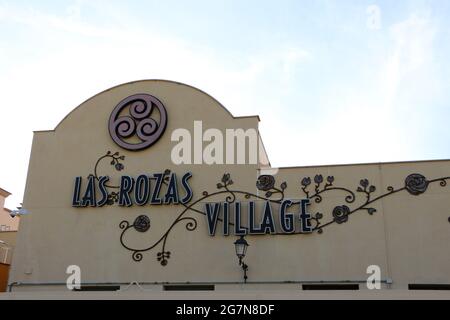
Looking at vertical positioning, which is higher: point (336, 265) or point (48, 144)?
point (48, 144)

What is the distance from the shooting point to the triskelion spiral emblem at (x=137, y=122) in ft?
49.0

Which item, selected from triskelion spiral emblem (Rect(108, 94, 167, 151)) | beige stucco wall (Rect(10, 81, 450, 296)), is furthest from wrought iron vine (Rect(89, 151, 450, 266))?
triskelion spiral emblem (Rect(108, 94, 167, 151))

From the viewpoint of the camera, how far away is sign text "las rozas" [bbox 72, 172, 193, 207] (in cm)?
1420

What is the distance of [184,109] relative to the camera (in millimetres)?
15000

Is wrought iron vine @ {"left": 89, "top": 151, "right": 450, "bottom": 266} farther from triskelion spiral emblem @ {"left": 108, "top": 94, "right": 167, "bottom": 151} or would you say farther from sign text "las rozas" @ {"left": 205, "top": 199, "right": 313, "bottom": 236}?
triskelion spiral emblem @ {"left": 108, "top": 94, "right": 167, "bottom": 151}

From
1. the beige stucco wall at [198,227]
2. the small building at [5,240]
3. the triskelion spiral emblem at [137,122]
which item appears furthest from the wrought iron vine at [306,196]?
the small building at [5,240]

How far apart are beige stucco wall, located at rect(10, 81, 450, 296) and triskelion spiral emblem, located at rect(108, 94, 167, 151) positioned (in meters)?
0.20

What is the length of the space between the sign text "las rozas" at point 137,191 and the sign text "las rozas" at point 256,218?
95cm

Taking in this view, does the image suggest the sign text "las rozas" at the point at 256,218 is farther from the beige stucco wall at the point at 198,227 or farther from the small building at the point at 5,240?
the small building at the point at 5,240

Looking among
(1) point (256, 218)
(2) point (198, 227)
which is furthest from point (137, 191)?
(1) point (256, 218)

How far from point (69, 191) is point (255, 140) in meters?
5.39

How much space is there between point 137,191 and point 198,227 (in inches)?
78.2
